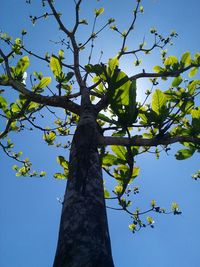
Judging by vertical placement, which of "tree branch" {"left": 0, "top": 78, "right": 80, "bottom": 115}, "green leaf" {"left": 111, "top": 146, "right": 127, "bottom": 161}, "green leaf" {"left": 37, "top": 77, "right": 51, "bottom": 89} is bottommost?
"green leaf" {"left": 111, "top": 146, "right": 127, "bottom": 161}

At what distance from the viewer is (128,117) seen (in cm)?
326

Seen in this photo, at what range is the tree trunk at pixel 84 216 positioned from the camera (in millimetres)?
1925

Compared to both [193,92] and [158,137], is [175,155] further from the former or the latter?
[158,137]

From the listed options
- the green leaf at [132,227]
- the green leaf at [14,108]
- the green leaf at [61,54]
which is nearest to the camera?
the green leaf at [14,108]

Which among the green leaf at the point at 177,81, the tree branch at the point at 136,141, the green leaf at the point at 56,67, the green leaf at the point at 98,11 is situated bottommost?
the tree branch at the point at 136,141

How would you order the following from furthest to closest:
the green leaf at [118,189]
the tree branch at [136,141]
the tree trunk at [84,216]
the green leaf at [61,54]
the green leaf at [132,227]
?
the green leaf at [61,54] → the green leaf at [132,227] → the green leaf at [118,189] → the tree branch at [136,141] → the tree trunk at [84,216]

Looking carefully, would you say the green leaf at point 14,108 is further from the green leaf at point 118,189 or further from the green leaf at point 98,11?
the green leaf at point 98,11

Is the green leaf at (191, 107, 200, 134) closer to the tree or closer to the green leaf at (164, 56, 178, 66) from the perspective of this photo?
the tree

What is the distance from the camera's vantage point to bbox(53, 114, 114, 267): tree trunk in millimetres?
1925

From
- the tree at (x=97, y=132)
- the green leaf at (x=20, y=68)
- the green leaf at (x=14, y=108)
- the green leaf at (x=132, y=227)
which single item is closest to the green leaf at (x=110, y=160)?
the tree at (x=97, y=132)

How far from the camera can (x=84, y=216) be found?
2.23 m

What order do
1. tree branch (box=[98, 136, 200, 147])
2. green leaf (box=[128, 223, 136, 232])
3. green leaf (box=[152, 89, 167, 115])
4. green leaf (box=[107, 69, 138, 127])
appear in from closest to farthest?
tree branch (box=[98, 136, 200, 147]), green leaf (box=[107, 69, 138, 127]), green leaf (box=[152, 89, 167, 115]), green leaf (box=[128, 223, 136, 232])

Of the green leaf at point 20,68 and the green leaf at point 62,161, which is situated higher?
the green leaf at point 20,68

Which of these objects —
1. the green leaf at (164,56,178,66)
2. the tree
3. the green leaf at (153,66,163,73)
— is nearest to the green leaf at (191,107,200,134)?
the tree
